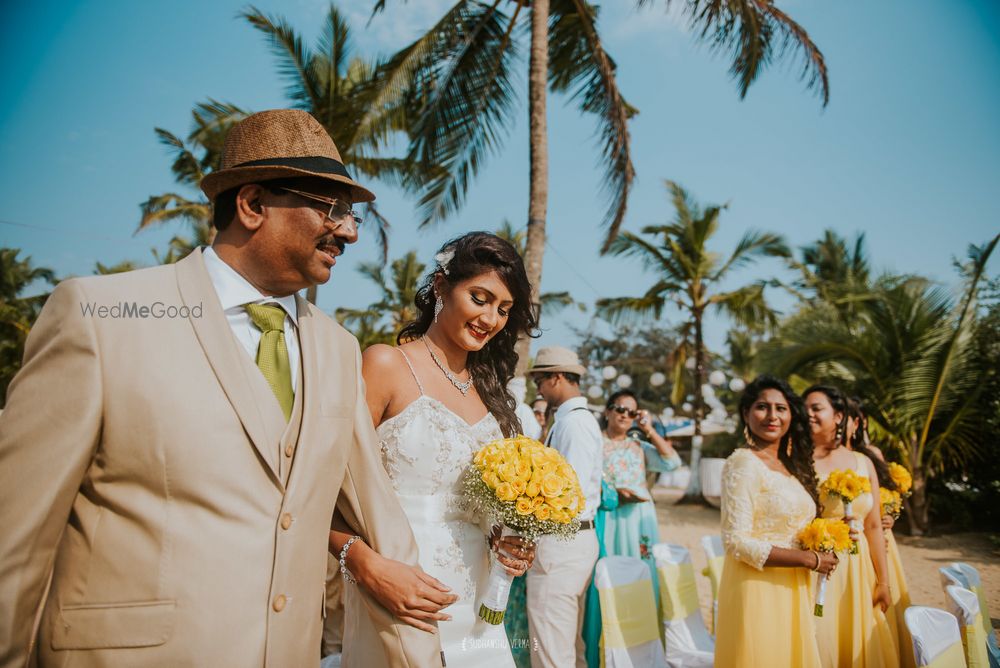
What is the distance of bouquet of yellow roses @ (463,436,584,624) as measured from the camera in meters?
2.41

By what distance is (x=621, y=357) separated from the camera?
1535 inches

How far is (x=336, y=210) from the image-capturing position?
1.85 m

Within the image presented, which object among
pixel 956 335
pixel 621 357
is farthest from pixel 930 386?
pixel 621 357

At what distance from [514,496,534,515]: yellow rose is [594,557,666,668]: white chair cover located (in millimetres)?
2018

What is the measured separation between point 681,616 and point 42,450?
4778 mm

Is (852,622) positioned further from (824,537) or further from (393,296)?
(393,296)

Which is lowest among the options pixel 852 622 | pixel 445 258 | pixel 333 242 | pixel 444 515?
pixel 852 622

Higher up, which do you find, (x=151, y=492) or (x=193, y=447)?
(x=193, y=447)

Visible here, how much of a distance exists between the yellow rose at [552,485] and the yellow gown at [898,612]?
378 cm

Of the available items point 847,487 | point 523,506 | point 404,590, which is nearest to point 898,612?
point 847,487

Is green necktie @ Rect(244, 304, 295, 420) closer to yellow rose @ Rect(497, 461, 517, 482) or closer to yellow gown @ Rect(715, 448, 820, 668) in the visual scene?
Answer: yellow rose @ Rect(497, 461, 517, 482)

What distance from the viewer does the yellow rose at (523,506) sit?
2393mm

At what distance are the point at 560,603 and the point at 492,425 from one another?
7.19ft

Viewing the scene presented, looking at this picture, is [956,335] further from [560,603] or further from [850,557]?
[560,603]
